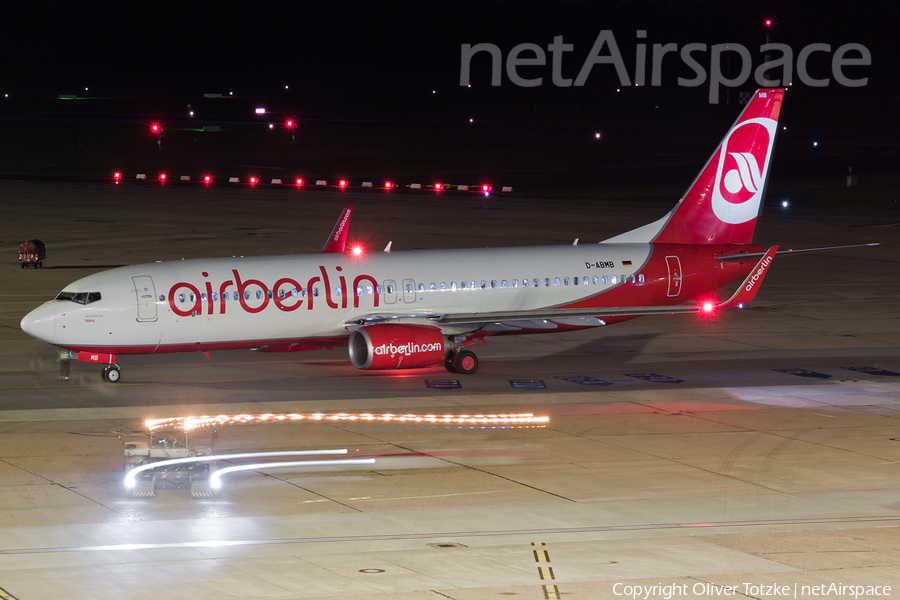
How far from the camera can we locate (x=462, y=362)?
36906mm

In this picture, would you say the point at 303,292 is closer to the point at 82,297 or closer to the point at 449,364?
the point at 449,364

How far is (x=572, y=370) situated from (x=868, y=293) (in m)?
20.7

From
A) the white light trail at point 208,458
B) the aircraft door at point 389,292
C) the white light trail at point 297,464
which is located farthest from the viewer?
the aircraft door at point 389,292

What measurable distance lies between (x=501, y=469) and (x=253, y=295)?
500 inches

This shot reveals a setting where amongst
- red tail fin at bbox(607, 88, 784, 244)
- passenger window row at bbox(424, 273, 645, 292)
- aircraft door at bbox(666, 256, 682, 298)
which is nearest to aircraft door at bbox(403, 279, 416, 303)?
passenger window row at bbox(424, 273, 645, 292)

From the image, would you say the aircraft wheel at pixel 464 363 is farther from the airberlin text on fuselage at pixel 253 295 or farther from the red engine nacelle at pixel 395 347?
the airberlin text on fuselage at pixel 253 295

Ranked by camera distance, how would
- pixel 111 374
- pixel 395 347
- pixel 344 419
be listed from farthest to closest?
1. pixel 111 374
2. pixel 395 347
3. pixel 344 419

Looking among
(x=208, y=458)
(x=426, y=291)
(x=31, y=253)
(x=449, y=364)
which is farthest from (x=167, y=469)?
(x=31, y=253)

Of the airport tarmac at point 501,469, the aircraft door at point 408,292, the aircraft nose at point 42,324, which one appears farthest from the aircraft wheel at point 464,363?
the aircraft nose at point 42,324

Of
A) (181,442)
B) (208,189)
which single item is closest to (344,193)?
(208,189)

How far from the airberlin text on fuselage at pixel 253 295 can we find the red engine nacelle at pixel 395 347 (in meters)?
1.71

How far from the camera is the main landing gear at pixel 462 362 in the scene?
36906 millimetres

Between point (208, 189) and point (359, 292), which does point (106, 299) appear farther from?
point (208, 189)

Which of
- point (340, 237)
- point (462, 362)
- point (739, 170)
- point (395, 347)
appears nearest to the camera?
point (395, 347)
